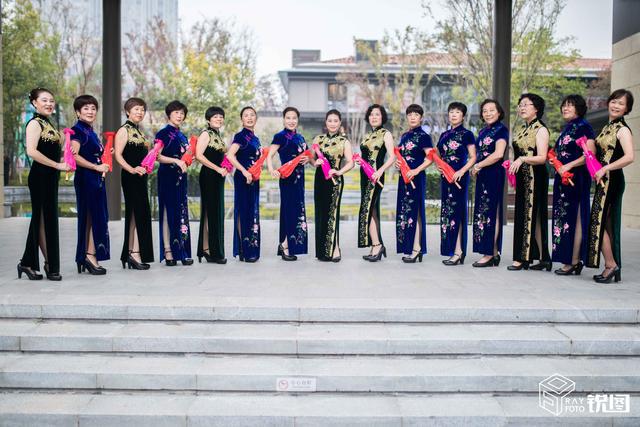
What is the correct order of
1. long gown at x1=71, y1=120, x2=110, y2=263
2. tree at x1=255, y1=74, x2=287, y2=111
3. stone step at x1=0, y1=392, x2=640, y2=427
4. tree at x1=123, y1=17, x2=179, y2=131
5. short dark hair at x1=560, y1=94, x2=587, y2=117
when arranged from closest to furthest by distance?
stone step at x1=0, y1=392, x2=640, y2=427, long gown at x1=71, y1=120, x2=110, y2=263, short dark hair at x1=560, y1=94, x2=587, y2=117, tree at x1=123, y1=17, x2=179, y2=131, tree at x1=255, y1=74, x2=287, y2=111

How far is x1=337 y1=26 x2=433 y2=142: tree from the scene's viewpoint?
15.9m

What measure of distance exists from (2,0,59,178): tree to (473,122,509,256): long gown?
9258 mm

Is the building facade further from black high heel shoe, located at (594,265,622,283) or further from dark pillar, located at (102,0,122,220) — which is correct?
black high heel shoe, located at (594,265,622,283)

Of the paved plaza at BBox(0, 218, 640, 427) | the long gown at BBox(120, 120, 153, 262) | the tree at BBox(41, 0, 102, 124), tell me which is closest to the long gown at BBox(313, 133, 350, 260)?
the paved plaza at BBox(0, 218, 640, 427)

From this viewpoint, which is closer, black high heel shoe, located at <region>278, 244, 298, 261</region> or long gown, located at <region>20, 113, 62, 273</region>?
long gown, located at <region>20, 113, 62, 273</region>

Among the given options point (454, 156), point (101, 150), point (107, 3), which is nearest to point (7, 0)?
point (107, 3)

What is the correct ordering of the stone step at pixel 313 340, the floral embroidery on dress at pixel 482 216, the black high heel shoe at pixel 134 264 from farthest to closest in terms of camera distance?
the floral embroidery on dress at pixel 482 216, the black high heel shoe at pixel 134 264, the stone step at pixel 313 340

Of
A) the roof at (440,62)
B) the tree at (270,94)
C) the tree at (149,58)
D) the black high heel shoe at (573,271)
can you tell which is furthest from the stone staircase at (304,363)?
the tree at (149,58)

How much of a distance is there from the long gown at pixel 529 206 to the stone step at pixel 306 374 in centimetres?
216

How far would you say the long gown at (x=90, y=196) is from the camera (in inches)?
215

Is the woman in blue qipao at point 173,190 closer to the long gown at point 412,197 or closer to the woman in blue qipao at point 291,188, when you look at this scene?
the woman in blue qipao at point 291,188

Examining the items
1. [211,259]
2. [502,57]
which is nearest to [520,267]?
[211,259]

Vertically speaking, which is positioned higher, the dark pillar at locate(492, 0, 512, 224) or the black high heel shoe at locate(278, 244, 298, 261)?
the dark pillar at locate(492, 0, 512, 224)

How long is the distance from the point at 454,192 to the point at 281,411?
11.6 feet
